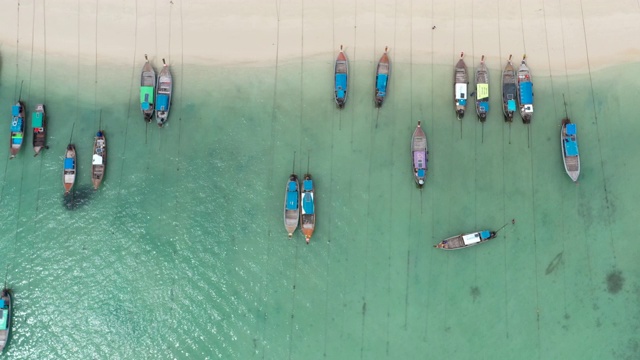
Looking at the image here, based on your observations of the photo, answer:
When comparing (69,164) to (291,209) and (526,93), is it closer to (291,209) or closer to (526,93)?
(291,209)

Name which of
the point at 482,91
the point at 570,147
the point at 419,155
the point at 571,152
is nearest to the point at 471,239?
the point at 419,155

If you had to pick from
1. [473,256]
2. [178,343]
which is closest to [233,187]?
[178,343]

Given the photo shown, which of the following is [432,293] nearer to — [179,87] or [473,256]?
[473,256]

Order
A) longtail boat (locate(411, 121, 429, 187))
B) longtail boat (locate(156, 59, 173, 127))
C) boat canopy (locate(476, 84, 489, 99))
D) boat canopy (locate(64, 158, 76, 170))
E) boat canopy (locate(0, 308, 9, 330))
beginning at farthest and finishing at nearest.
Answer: longtail boat (locate(156, 59, 173, 127))
boat canopy (locate(476, 84, 489, 99))
boat canopy (locate(64, 158, 76, 170))
longtail boat (locate(411, 121, 429, 187))
boat canopy (locate(0, 308, 9, 330))

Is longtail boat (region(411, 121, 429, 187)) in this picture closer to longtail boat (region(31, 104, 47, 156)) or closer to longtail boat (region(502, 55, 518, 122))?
longtail boat (region(502, 55, 518, 122))

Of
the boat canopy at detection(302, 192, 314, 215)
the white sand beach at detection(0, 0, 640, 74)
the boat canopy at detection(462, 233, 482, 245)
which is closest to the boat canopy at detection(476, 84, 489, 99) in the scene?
the white sand beach at detection(0, 0, 640, 74)

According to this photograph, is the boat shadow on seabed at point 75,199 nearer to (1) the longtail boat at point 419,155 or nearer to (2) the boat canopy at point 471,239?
(1) the longtail boat at point 419,155

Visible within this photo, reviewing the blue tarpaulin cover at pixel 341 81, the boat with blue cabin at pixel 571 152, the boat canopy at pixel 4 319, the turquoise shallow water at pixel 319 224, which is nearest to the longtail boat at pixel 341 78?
the blue tarpaulin cover at pixel 341 81
